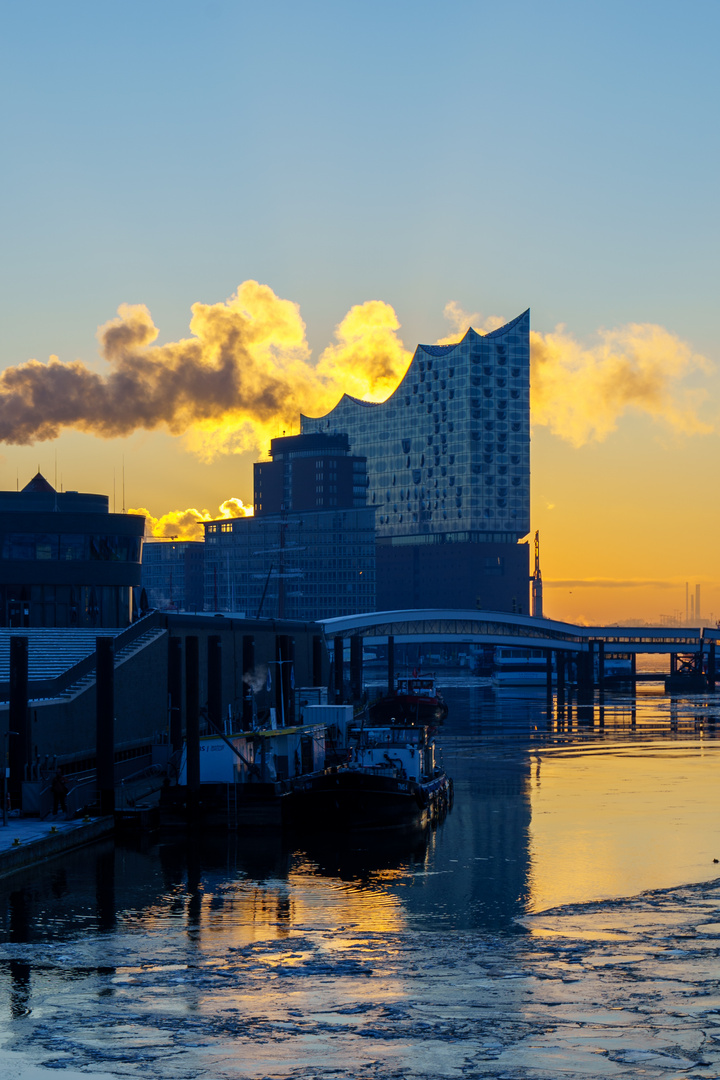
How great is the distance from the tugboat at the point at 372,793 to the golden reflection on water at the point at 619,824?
18.2 feet

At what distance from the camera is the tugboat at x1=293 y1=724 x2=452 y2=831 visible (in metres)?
62.7

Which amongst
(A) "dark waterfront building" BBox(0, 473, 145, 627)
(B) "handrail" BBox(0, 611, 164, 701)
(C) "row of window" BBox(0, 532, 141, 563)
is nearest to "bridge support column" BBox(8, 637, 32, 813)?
(B) "handrail" BBox(0, 611, 164, 701)

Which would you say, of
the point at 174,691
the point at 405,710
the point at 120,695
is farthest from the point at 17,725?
the point at 405,710

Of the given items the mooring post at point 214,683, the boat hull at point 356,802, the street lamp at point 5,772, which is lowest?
the boat hull at point 356,802

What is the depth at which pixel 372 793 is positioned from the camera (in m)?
63.6

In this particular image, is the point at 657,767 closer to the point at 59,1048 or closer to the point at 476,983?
the point at 476,983

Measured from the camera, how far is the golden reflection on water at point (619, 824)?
5065cm

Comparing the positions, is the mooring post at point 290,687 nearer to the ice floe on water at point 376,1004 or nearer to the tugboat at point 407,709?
the tugboat at point 407,709

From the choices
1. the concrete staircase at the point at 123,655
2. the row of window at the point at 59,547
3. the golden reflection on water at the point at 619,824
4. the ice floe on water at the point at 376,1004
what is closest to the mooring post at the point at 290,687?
the concrete staircase at the point at 123,655

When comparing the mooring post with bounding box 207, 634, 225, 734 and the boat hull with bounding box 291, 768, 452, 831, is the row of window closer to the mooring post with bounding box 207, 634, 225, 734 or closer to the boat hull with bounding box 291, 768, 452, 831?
the mooring post with bounding box 207, 634, 225, 734

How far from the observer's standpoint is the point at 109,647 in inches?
2414

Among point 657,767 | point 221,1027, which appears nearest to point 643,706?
point 657,767

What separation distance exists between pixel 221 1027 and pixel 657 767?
65.5 meters

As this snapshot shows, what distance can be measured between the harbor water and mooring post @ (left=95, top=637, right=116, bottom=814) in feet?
9.75
